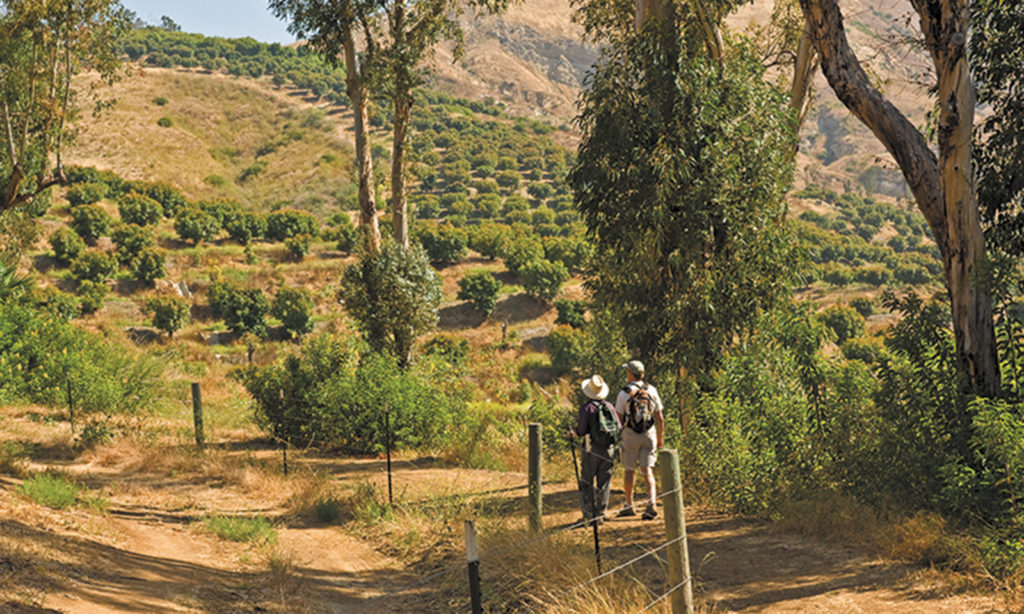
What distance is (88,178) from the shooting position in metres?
64.6

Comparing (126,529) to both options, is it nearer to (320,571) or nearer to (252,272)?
(320,571)

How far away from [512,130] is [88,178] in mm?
86074

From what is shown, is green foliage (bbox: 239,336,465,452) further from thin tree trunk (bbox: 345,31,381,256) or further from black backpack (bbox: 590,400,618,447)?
black backpack (bbox: 590,400,618,447)

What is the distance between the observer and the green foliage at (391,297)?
15.6 m

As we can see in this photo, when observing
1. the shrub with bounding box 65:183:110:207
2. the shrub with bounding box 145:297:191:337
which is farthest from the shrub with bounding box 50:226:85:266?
the shrub with bounding box 145:297:191:337

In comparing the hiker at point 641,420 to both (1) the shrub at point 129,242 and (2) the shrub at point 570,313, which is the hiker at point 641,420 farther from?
(1) the shrub at point 129,242

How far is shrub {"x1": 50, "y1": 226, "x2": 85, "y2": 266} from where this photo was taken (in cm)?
4966

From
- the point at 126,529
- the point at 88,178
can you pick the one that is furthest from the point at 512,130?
the point at 126,529

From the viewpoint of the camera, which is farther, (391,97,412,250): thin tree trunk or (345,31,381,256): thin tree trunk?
(391,97,412,250): thin tree trunk

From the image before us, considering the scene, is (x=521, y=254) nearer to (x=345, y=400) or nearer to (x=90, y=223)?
(x=90, y=223)

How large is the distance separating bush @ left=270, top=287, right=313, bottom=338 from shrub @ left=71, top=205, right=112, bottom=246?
16491 mm

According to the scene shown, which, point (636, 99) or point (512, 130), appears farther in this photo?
point (512, 130)

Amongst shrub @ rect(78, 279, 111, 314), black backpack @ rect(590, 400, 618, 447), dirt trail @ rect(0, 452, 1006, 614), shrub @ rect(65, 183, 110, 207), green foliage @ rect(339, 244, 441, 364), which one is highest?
shrub @ rect(65, 183, 110, 207)

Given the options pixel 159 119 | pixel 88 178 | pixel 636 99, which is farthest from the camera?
pixel 159 119
